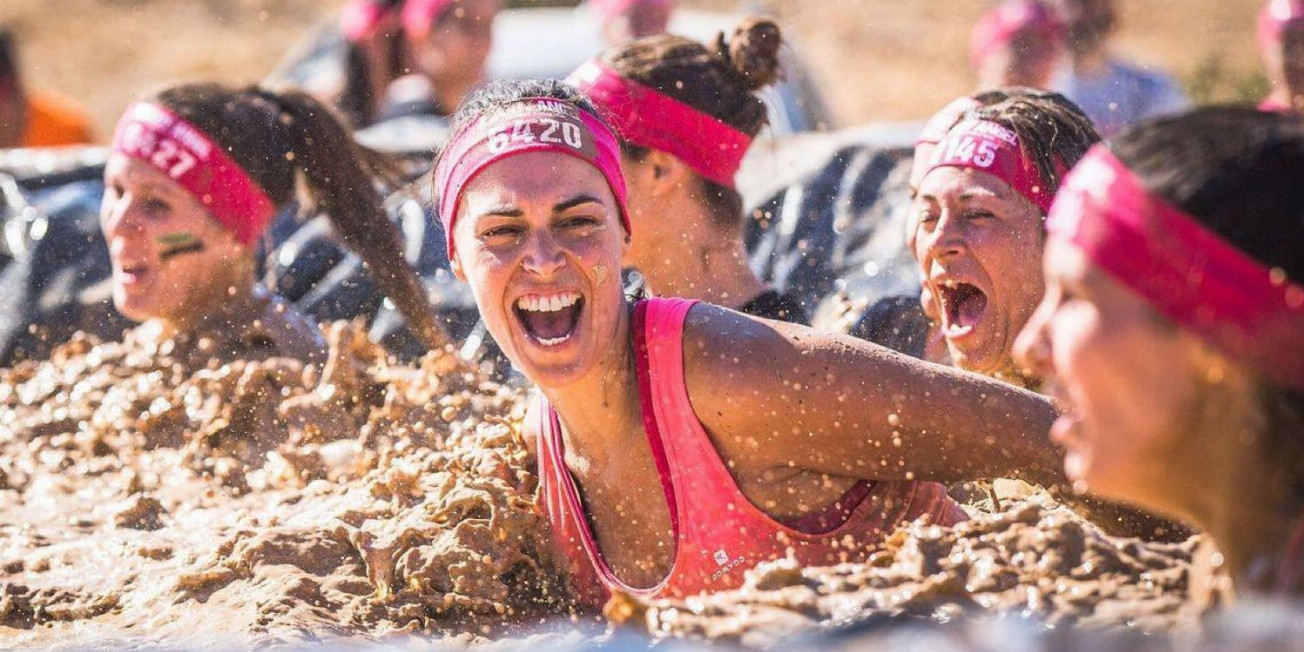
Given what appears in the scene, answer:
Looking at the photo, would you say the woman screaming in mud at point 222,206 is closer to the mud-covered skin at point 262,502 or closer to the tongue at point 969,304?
the mud-covered skin at point 262,502

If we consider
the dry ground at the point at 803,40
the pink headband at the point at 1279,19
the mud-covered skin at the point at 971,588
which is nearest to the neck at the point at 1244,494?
the mud-covered skin at the point at 971,588

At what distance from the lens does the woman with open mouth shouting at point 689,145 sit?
197 inches

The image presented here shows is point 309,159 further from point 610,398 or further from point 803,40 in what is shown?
point 803,40

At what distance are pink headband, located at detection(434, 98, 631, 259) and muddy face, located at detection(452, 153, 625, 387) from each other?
0.09 feet

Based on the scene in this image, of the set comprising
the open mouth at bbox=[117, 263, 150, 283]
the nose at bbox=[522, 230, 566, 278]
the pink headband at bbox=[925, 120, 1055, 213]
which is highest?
the open mouth at bbox=[117, 263, 150, 283]

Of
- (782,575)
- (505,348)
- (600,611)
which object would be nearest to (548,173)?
(505,348)

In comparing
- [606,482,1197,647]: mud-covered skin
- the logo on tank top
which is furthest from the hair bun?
[606,482,1197,647]: mud-covered skin

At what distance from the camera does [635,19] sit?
846 cm

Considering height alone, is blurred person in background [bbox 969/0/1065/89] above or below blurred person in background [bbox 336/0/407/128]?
below

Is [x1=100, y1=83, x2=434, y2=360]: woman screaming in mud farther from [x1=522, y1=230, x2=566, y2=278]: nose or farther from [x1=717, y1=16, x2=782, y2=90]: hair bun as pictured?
[x1=522, y1=230, x2=566, y2=278]: nose

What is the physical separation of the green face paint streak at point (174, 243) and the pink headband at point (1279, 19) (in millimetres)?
4343

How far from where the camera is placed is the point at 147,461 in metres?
5.19

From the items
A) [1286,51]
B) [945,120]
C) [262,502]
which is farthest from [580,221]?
[1286,51]

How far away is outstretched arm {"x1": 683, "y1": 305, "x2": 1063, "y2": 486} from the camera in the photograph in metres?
3.31
